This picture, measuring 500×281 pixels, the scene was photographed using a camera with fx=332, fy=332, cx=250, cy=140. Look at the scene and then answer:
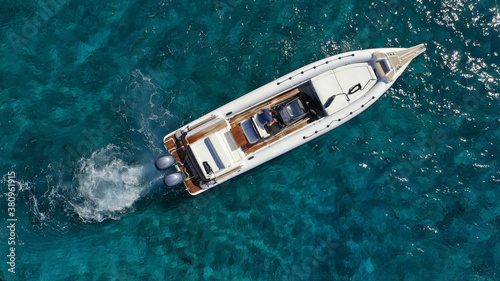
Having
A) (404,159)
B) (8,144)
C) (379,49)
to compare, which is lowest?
(404,159)

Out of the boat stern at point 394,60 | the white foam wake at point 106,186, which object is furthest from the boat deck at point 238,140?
the boat stern at point 394,60

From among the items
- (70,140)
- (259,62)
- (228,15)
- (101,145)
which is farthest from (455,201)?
(70,140)

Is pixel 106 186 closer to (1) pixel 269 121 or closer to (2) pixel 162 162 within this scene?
(2) pixel 162 162

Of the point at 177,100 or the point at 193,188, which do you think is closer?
the point at 193,188

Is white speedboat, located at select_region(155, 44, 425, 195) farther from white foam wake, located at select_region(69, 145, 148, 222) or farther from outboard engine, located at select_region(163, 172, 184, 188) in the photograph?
white foam wake, located at select_region(69, 145, 148, 222)

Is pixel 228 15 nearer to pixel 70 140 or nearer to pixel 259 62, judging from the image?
pixel 259 62

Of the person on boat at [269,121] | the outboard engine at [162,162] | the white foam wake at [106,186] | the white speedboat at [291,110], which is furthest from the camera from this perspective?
the white foam wake at [106,186]

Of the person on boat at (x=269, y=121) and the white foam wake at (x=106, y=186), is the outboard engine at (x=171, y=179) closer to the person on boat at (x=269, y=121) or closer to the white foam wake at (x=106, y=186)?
the white foam wake at (x=106, y=186)
